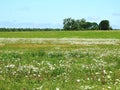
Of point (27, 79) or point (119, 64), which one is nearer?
point (27, 79)

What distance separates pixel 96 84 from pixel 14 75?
3.51 meters

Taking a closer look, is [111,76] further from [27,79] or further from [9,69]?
[9,69]

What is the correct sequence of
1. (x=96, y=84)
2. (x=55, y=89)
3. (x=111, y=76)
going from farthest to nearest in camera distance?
(x=111, y=76) → (x=96, y=84) → (x=55, y=89)

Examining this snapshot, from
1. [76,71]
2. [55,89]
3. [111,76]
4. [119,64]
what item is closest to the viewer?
[55,89]

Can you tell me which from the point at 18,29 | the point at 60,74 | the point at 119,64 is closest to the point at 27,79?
the point at 60,74

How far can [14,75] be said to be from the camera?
15406 mm

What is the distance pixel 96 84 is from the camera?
13.7m

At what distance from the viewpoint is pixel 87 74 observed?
15719mm

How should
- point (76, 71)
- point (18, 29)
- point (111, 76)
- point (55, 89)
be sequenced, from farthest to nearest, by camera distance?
point (18, 29)
point (76, 71)
point (111, 76)
point (55, 89)

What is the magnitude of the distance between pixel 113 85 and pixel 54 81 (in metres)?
2.22

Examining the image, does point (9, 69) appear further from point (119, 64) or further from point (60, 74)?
point (119, 64)

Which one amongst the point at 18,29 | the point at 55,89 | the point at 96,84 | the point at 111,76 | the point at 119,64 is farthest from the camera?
the point at 18,29

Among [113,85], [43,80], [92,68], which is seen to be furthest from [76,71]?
[113,85]

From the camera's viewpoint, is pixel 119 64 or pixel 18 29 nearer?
pixel 119 64
